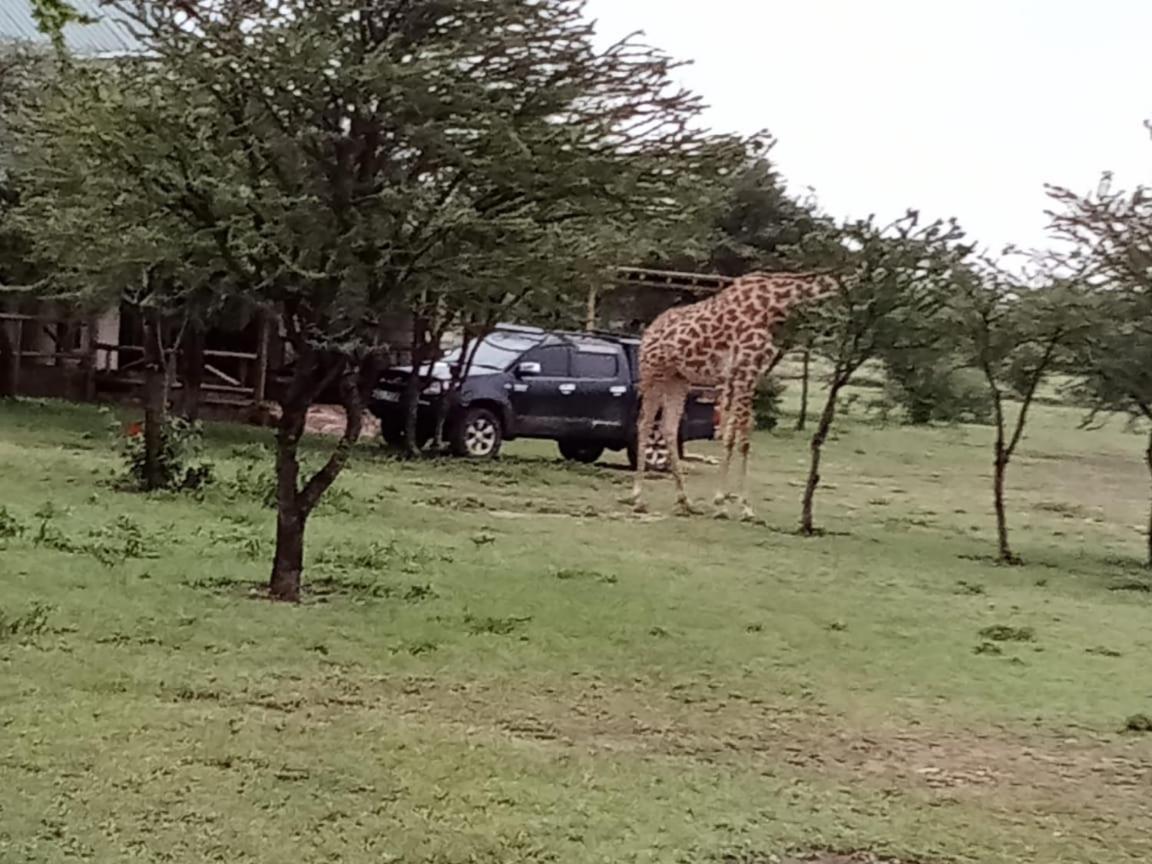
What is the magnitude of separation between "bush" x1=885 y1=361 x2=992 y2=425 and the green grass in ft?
19.4

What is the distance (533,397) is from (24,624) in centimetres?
1068

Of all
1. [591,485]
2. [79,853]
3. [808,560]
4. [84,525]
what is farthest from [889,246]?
[79,853]

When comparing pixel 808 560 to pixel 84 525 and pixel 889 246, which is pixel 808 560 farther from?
pixel 84 525

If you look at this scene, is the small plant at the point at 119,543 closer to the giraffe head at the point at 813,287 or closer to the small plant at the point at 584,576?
the small plant at the point at 584,576

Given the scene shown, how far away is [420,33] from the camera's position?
7.01 m

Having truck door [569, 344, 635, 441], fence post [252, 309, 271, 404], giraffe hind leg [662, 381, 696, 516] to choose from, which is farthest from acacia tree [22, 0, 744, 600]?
fence post [252, 309, 271, 404]

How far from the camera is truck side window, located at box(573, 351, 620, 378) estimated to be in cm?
1692

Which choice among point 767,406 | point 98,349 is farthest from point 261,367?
point 767,406

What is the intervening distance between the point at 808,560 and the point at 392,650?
4.43 m

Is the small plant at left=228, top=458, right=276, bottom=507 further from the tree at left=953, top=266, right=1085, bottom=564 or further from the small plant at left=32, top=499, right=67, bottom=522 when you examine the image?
the tree at left=953, top=266, right=1085, bottom=564

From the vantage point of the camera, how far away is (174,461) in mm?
11055

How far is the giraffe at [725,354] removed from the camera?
1291 centimetres

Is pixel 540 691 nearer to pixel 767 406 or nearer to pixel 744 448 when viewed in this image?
pixel 744 448

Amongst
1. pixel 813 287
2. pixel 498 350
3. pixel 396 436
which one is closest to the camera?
pixel 813 287
